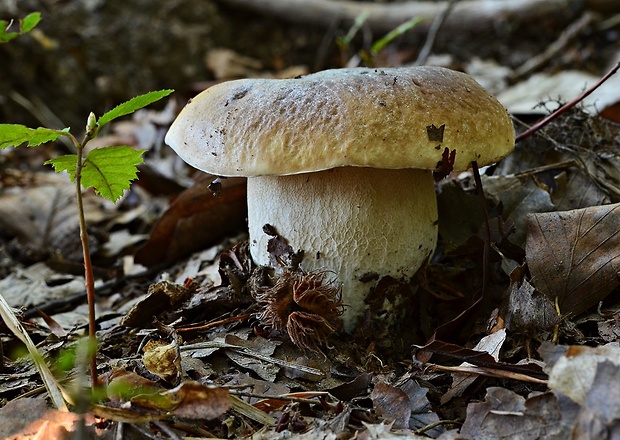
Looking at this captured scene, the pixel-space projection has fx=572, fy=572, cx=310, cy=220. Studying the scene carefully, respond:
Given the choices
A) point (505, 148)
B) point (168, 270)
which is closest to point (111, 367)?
point (168, 270)

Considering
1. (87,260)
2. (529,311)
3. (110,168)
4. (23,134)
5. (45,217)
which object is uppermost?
(23,134)

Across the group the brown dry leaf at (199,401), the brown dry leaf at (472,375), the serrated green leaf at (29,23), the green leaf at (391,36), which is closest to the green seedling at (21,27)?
the serrated green leaf at (29,23)

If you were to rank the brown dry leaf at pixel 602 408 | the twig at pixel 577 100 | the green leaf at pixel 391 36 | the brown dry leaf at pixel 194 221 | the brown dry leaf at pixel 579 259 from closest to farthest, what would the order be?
the brown dry leaf at pixel 602 408, the brown dry leaf at pixel 579 259, the twig at pixel 577 100, the brown dry leaf at pixel 194 221, the green leaf at pixel 391 36

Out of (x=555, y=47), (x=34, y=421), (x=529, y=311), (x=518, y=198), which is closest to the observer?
(x=34, y=421)

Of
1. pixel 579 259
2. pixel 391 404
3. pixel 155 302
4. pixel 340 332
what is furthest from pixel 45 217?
pixel 579 259

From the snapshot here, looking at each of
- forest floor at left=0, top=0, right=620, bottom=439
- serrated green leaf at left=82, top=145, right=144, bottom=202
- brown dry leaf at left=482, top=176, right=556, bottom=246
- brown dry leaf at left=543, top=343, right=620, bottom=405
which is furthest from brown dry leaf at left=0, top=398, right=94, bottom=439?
brown dry leaf at left=482, top=176, right=556, bottom=246

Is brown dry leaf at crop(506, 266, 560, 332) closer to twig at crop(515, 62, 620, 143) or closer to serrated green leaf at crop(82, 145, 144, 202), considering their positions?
twig at crop(515, 62, 620, 143)

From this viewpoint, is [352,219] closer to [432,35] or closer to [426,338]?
[426,338]

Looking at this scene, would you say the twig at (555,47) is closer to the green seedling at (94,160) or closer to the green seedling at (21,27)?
the green seedling at (21,27)
